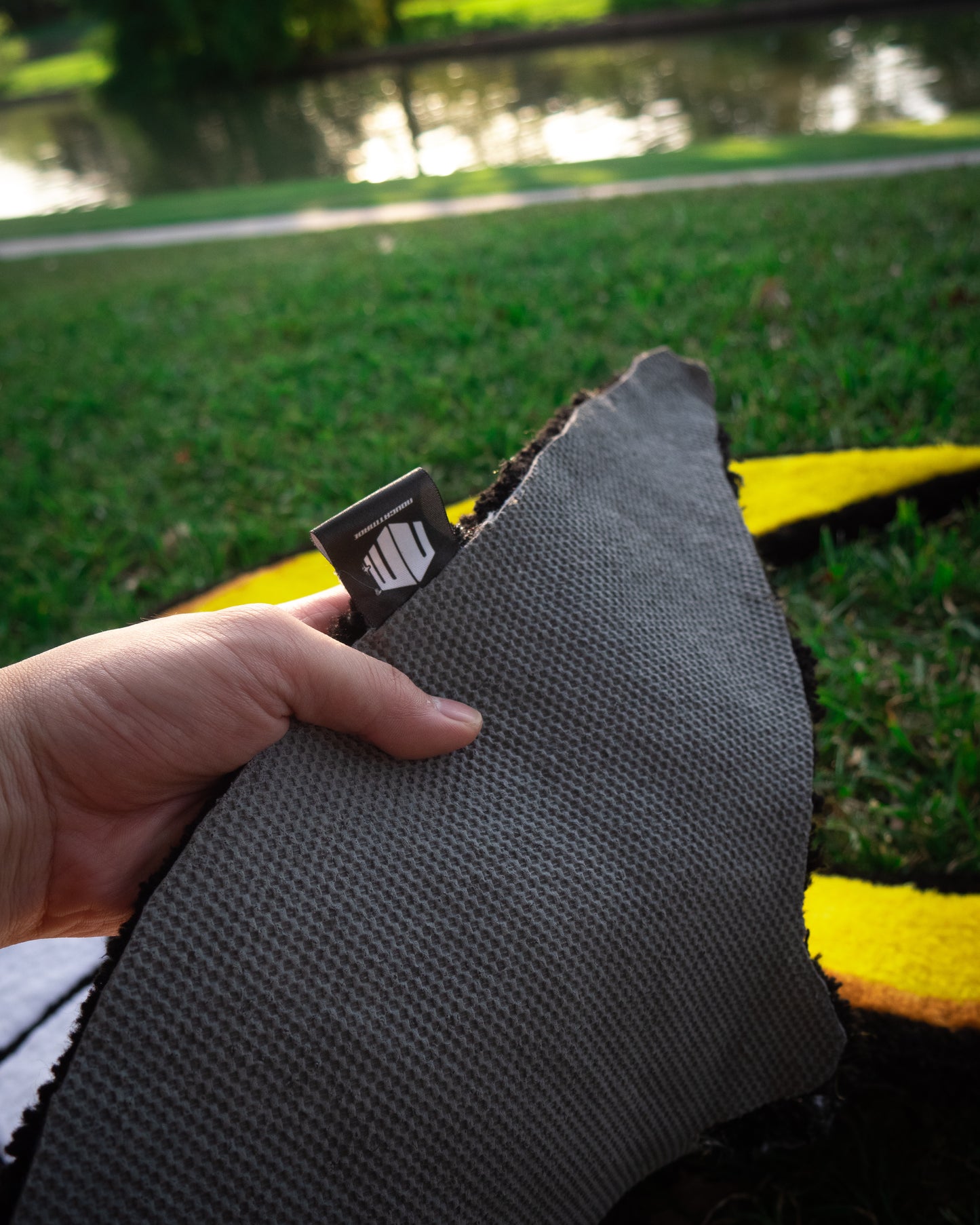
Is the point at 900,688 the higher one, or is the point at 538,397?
the point at 538,397

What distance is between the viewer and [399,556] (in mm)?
765

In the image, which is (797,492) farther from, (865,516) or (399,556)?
(399,556)

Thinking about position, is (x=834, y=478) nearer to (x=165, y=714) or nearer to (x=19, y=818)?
(x=165, y=714)

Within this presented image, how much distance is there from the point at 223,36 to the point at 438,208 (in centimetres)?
1333

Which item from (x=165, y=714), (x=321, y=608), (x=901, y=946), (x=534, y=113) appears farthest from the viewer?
(x=534, y=113)

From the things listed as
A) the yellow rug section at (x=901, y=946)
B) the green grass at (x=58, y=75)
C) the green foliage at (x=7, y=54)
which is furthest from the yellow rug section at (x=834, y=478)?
the green foliage at (x=7, y=54)

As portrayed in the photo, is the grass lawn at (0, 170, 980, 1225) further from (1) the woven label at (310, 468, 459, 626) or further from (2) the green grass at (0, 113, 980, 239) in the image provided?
(2) the green grass at (0, 113, 980, 239)

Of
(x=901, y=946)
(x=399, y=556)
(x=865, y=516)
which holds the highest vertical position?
(x=399, y=556)

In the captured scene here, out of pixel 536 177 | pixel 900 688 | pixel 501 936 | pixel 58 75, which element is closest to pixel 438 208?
pixel 536 177

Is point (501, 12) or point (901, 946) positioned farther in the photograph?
point (501, 12)

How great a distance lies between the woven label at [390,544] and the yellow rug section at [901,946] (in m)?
0.65

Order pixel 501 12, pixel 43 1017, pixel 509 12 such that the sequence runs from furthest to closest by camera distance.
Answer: pixel 501 12 < pixel 509 12 < pixel 43 1017

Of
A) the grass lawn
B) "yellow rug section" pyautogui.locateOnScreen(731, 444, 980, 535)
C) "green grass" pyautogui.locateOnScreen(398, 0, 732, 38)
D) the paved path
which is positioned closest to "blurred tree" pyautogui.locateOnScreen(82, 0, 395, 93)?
"green grass" pyautogui.locateOnScreen(398, 0, 732, 38)

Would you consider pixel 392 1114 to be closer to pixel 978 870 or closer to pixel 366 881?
pixel 366 881
